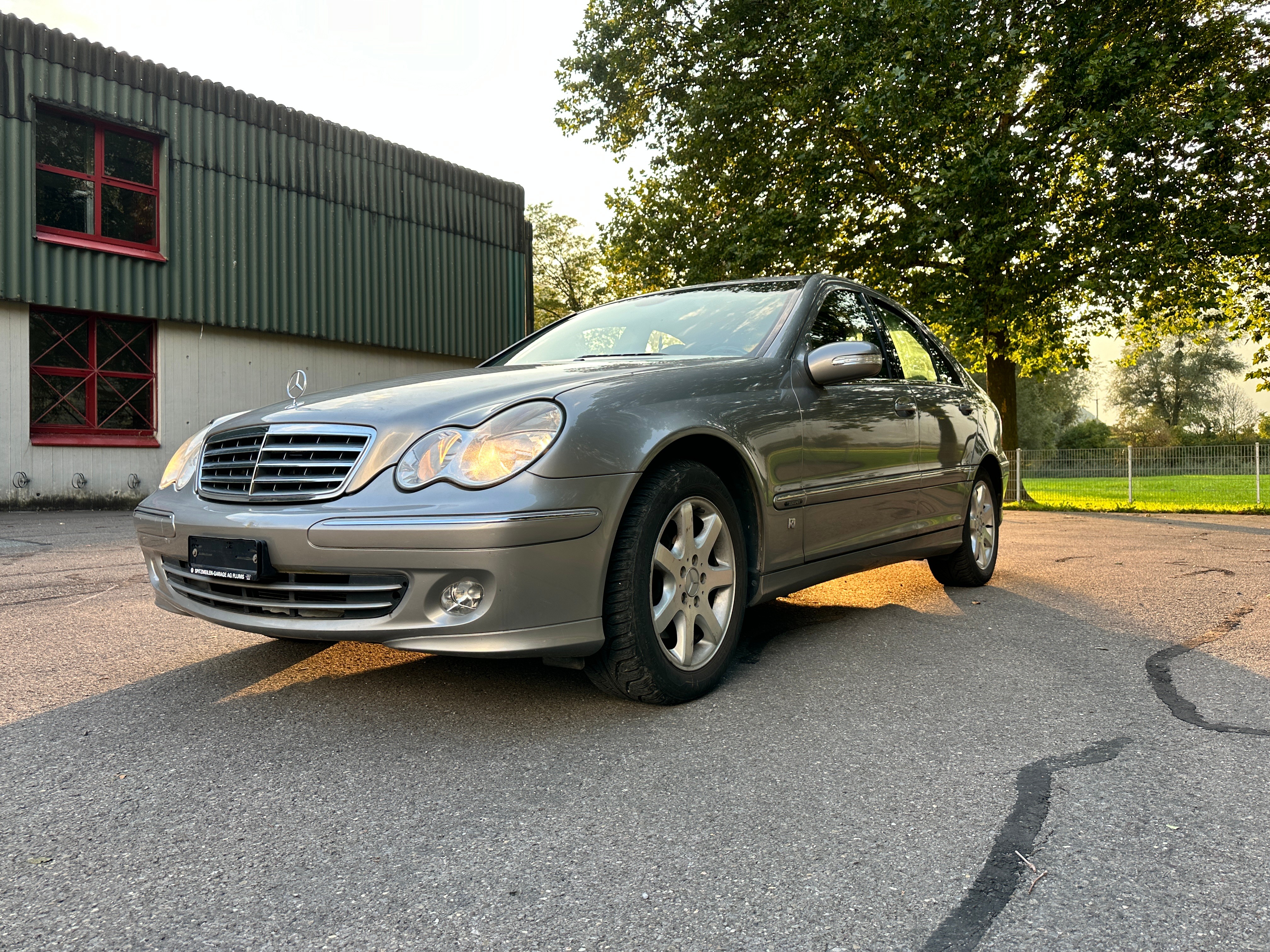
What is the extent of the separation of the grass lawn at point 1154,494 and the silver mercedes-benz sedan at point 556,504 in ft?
43.5

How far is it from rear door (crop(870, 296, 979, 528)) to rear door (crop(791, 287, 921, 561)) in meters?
0.13

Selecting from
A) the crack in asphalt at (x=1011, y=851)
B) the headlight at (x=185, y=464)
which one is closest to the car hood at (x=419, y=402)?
the headlight at (x=185, y=464)

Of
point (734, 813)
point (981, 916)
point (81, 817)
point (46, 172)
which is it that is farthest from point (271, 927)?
point (46, 172)

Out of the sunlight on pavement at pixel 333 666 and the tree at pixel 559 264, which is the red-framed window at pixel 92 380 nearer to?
the sunlight on pavement at pixel 333 666

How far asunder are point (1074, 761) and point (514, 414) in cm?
184

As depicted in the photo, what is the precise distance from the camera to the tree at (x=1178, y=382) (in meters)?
59.1

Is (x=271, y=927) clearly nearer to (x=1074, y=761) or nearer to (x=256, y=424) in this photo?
(x=256, y=424)

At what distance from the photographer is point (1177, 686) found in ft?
11.2

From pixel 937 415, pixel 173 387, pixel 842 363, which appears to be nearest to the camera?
pixel 842 363

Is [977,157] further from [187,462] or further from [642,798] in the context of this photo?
[642,798]

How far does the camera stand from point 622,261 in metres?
18.6

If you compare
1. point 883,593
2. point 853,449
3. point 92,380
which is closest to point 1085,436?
point 92,380

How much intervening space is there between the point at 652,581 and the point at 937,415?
2.58m

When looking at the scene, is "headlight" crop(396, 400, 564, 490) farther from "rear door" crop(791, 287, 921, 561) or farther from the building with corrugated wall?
the building with corrugated wall
